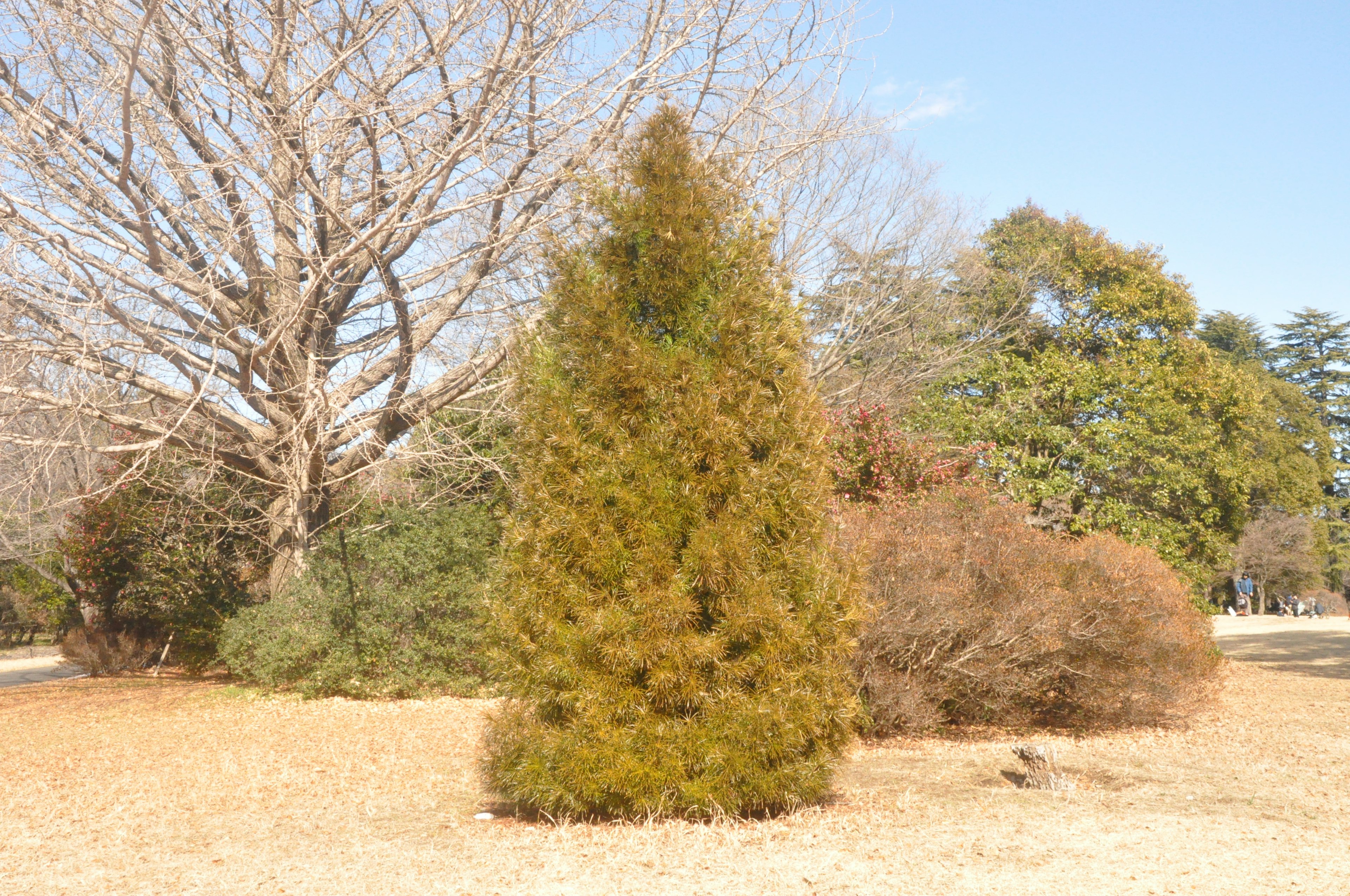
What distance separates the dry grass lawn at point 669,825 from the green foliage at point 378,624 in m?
2.07

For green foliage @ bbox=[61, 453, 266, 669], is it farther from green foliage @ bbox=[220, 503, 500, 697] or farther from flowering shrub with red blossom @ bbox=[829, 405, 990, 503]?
flowering shrub with red blossom @ bbox=[829, 405, 990, 503]

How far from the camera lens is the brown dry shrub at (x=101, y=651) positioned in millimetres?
14109

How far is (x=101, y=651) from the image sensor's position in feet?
46.3

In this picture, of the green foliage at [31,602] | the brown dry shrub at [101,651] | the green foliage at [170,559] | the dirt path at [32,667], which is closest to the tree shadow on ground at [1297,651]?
the green foliage at [170,559]

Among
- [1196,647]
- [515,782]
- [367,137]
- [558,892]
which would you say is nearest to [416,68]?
[367,137]

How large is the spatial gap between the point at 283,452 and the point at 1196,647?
9.90 meters

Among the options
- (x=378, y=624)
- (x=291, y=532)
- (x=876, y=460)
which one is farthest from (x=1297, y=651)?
(x=291, y=532)

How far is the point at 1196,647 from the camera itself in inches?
330

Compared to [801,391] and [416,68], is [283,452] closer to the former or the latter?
[416,68]

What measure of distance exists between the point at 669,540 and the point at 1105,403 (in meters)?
12.8

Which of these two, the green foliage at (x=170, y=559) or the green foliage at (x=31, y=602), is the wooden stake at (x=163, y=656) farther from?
the green foliage at (x=31, y=602)

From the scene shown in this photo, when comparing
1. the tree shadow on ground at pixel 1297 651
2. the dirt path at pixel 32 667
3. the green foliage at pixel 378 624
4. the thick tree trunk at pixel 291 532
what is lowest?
the dirt path at pixel 32 667

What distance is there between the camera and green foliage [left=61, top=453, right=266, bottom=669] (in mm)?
13773

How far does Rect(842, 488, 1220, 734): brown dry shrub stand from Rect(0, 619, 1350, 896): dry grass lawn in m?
0.37
